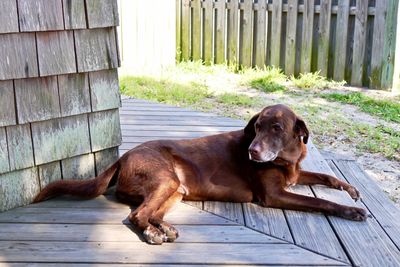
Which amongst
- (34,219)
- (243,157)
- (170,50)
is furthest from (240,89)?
(34,219)

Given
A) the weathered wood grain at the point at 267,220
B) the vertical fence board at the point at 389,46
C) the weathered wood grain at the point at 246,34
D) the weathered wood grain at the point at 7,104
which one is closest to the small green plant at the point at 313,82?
the vertical fence board at the point at 389,46

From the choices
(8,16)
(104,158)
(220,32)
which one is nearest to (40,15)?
(8,16)

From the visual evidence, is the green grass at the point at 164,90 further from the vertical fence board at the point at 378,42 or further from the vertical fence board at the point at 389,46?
the vertical fence board at the point at 389,46

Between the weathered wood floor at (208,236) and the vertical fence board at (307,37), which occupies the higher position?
the vertical fence board at (307,37)

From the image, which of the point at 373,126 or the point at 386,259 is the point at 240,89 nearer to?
the point at 373,126

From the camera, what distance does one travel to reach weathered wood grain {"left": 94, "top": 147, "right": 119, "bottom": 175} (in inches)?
129

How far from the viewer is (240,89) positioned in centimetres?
762

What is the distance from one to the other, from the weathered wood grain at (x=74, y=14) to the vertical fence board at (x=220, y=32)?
6.17 meters

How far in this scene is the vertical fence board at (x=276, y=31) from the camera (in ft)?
26.8

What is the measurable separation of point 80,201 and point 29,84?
667 mm

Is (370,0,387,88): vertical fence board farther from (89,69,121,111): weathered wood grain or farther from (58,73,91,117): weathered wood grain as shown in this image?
(58,73,91,117): weathered wood grain

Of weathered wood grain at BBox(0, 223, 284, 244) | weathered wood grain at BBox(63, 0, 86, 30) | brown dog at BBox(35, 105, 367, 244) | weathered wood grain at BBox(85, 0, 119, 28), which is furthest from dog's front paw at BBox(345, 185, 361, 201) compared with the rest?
weathered wood grain at BBox(63, 0, 86, 30)

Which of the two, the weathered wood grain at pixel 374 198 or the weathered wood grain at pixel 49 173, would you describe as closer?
the weathered wood grain at pixel 374 198

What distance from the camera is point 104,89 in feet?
10.3
